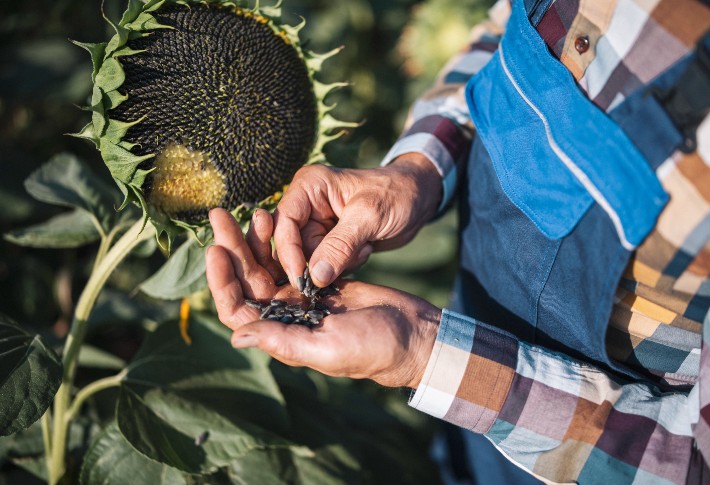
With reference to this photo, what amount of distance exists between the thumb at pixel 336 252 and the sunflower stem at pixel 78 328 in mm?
322

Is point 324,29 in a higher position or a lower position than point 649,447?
lower

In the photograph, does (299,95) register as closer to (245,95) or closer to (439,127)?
(245,95)

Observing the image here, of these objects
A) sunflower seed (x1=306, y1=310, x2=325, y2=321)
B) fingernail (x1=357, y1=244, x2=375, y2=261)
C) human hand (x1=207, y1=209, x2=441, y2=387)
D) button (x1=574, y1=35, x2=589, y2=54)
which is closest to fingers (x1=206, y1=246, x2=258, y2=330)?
human hand (x1=207, y1=209, x2=441, y2=387)

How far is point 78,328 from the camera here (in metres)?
1.23

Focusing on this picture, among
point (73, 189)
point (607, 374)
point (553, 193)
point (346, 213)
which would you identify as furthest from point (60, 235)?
point (607, 374)

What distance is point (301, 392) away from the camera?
5.47ft

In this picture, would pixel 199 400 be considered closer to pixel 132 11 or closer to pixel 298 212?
pixel 298 212

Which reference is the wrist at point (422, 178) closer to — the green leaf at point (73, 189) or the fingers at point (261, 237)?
the fingers at point (261, 237)

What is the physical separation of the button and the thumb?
50 centimetres

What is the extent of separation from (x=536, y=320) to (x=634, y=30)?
1.74ft

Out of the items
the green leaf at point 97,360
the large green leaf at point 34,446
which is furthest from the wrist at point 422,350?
the green leaf at point 97,360

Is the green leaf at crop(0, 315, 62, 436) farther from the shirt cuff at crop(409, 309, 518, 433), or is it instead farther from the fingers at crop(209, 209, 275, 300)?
the shirt cuff at crop(409, 309, 518, 433)

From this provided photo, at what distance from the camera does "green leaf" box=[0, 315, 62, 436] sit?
1021 millimetres

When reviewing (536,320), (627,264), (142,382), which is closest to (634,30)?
(627,264)
